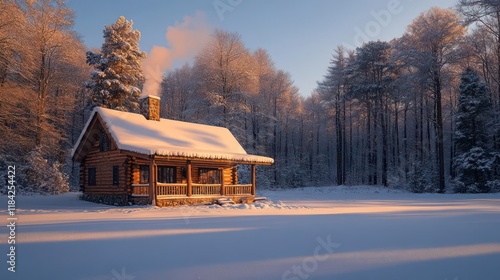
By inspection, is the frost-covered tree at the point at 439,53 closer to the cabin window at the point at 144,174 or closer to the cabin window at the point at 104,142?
the cabin window at the point at 144,174

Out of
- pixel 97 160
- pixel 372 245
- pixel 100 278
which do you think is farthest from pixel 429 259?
pixel 97 160

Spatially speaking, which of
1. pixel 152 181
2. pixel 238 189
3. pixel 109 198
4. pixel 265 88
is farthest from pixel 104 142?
pixel 265 88

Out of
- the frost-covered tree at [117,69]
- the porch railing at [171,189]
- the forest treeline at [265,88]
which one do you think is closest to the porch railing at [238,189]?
the porch railing at [171,189]

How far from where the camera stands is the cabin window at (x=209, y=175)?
968 inches

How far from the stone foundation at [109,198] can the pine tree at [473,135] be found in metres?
27.2

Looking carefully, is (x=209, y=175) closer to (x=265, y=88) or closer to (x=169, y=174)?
(x=169, y=174)

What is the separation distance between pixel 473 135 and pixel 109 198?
1194 inches

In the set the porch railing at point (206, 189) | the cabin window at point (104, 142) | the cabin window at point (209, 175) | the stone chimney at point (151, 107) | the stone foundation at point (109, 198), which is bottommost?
the stone foundation at point (109, 198)

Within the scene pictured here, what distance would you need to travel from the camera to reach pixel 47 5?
1129 inches

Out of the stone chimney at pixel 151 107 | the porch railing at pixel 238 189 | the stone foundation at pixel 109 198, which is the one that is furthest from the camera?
the stone chimney at pixel 151 107

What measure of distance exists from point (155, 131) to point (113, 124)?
2.77m

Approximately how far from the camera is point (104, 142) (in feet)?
73.5

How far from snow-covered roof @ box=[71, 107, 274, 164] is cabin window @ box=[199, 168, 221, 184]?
75.3 inches

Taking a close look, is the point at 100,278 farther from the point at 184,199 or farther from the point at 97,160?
the point at 97,160
